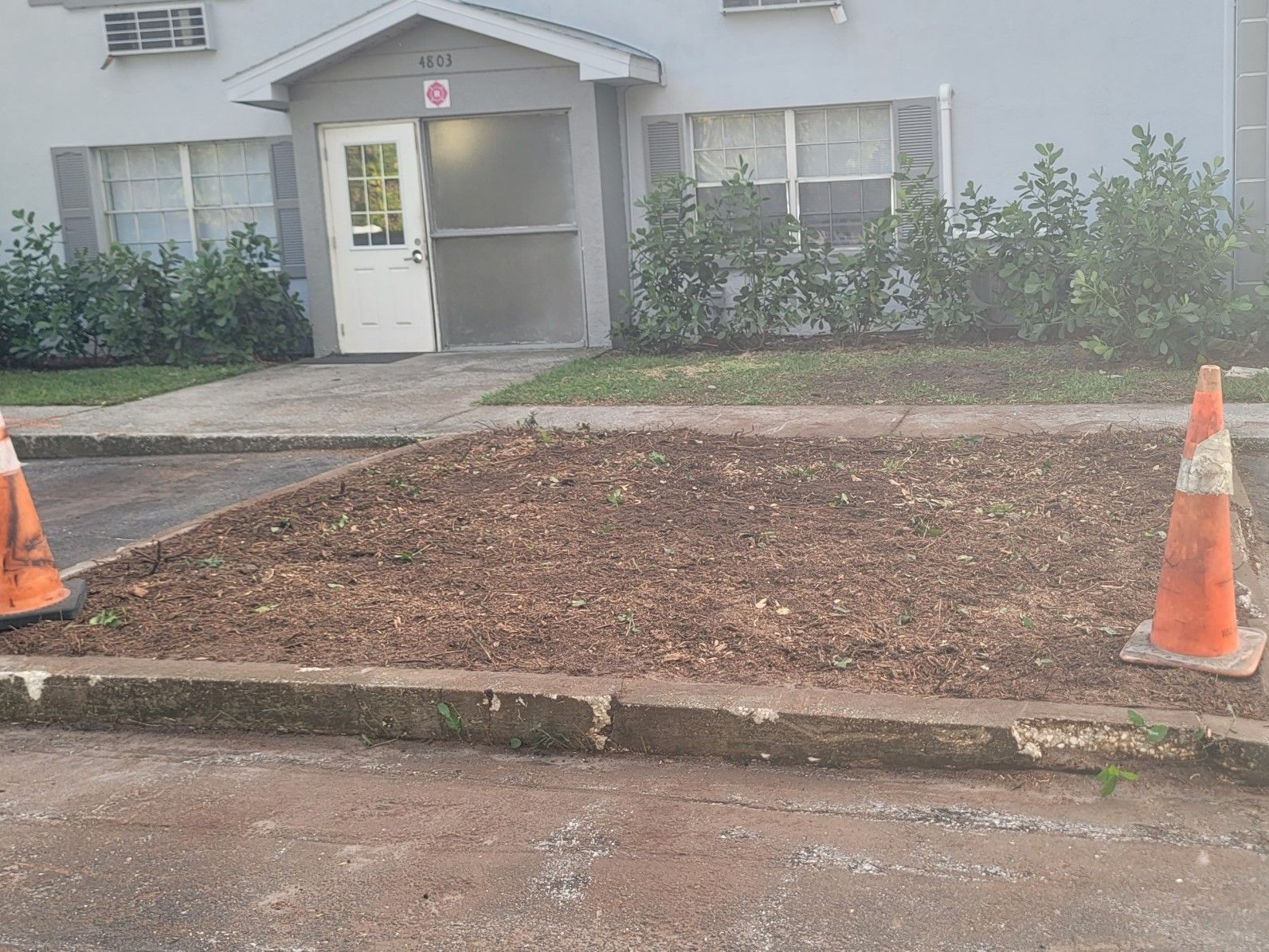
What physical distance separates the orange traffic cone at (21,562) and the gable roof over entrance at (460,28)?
8.56 metres

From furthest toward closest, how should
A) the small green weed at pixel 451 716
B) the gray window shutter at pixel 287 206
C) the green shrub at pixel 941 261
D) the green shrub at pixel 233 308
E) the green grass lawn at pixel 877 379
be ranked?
the gray window shutter at pixel 287 206
the green shrub at pixel 233 308
the green shrub at pixel 941 261
the green grass lawn at pixel 877 379
the small green weed at pixel 451 716

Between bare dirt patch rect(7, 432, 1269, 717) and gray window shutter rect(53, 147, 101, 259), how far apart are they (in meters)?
9.06

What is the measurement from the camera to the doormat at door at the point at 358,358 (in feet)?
45.0

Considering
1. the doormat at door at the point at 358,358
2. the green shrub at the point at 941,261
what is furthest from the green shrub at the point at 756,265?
the doormat at door at the point at 358,358

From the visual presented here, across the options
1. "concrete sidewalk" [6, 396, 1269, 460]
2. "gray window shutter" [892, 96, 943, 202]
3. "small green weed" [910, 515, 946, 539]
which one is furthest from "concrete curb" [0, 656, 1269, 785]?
"gray window shutter" [892, 96, 943, 202]

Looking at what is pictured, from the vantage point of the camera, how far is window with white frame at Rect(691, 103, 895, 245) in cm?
1340

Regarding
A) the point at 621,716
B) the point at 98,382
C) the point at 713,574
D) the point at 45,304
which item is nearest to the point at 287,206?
the point at 45,304

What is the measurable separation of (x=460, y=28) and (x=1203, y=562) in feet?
34.8

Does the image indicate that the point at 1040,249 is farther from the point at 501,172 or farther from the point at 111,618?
the point at 111,618

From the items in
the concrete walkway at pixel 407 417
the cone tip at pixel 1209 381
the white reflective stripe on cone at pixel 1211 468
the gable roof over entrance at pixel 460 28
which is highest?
the gable roof over entrance at pixel 460 28

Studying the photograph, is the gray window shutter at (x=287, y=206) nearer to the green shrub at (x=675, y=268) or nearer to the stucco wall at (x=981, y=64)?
the stucco wall at (x=981, y=64)

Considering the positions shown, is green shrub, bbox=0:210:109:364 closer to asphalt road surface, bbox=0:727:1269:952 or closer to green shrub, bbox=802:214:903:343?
green shrub, bbox=802:214:903:343

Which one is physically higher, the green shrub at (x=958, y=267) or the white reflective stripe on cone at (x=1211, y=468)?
the green shrub at (x=958, y=267)

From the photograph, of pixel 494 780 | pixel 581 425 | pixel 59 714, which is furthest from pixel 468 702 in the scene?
pixel 581 425
